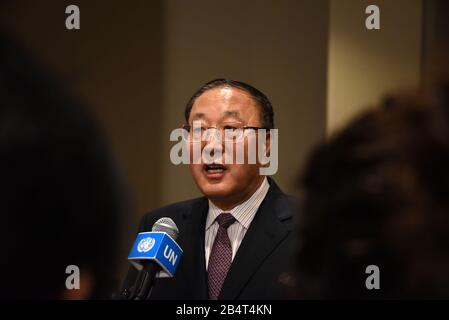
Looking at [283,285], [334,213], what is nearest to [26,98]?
[334,213]

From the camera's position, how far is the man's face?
1620 mm

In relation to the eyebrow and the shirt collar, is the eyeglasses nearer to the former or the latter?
the eyebrow

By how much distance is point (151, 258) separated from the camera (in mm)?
1154

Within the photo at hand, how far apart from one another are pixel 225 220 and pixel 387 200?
111 centimetres

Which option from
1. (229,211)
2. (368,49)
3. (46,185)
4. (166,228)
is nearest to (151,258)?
(166,228)

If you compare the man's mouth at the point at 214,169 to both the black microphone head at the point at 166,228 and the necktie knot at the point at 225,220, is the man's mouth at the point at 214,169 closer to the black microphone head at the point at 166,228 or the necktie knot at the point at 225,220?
the necktie knot at the point at 225,220

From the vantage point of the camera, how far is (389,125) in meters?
0.52

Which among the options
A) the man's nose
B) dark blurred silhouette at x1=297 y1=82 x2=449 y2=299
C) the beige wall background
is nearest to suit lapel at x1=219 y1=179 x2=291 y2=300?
the man's nose

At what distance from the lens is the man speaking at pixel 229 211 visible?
147cm

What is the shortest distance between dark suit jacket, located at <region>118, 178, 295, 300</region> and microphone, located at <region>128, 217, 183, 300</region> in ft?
0.76

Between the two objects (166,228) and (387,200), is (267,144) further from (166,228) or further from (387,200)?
(387,200)

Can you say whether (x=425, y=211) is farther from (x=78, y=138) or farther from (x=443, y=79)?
(x=78, y=138)

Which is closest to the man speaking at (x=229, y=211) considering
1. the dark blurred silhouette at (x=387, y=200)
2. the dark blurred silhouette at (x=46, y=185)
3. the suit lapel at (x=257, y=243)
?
the suit lapel at (x=257, y=243)

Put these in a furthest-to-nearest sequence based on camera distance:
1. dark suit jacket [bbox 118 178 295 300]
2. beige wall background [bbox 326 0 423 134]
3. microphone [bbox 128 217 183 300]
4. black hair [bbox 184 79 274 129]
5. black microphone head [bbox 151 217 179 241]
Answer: beige wall background [bbox 326 0 423 134] < black hair [bbox 184 79 274 129] < dark suit jacket [bbox 118 178 295 300] < black microphone head [bbox 151 217 179 241] < microphone [bbox 128 217 183 300]
